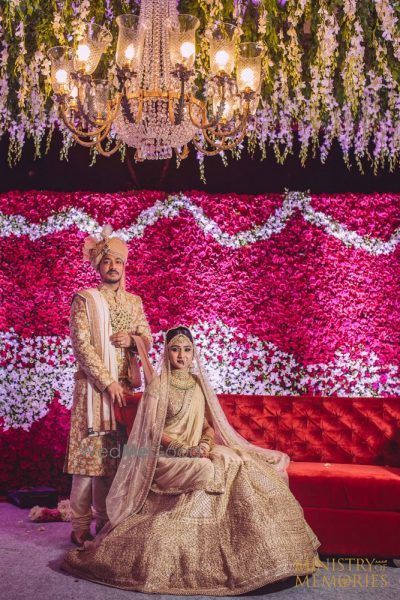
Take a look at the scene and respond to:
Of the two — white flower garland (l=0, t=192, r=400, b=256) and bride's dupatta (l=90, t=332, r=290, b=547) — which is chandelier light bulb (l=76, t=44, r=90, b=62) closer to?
bride's dupatta (l=90, t=332, r=290, b=547)

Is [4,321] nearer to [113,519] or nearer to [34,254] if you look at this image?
[34,254]

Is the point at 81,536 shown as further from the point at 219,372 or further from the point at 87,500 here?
the point at 219,372

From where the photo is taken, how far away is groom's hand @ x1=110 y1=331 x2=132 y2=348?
444cm

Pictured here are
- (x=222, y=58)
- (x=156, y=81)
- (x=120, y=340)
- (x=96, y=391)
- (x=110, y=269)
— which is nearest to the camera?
(x=222, y=58)

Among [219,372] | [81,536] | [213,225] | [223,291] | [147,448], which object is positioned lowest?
[81,536]

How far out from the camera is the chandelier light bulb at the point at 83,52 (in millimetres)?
3830

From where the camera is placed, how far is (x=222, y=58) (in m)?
3.81

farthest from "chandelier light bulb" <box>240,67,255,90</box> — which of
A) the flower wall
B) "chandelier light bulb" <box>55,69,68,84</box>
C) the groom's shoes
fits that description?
the groom's shoes

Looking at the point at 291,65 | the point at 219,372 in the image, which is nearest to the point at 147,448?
the point at 219,372

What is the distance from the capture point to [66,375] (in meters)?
6.02

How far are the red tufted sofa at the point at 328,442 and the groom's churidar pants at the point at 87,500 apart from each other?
114 centimetres

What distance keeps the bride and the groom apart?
0.30 meters

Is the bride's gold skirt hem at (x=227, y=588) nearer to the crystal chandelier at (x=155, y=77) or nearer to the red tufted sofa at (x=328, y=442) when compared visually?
the red tufted sofa at (x=328, y=442)

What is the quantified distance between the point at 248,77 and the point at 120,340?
1788mm
